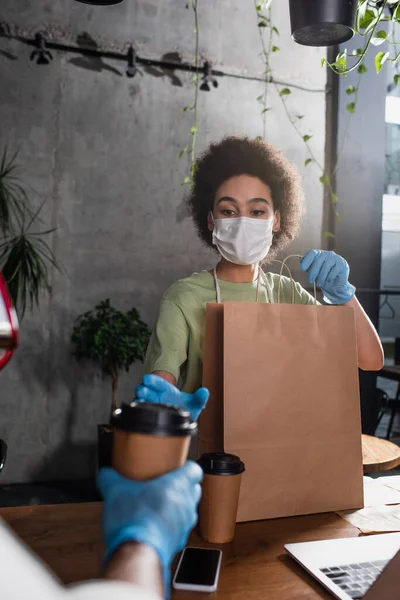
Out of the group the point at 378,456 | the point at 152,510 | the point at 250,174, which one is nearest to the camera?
the point at 152,510

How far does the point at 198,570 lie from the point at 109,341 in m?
2.60

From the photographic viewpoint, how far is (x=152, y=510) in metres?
0.53

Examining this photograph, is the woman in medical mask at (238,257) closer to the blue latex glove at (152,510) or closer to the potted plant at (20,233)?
the blue latex glove at (152,510)

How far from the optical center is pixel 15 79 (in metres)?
3.57

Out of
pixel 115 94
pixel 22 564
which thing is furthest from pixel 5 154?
pixel 22 564

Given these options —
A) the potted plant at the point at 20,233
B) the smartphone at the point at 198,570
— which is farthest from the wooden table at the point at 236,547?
the potted plant at the point at 20,233

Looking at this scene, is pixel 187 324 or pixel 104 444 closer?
pixel 187 324

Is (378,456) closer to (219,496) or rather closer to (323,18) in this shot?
Result: (219,496)

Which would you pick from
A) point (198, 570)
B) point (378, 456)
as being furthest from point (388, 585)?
point (378, 456)

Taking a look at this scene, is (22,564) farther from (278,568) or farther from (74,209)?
(74,209)

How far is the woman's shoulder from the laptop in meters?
0.83

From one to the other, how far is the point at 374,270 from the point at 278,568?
3566 millimetres

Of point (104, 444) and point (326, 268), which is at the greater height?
point (326, 268)

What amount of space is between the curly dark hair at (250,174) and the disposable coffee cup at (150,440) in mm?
1228
